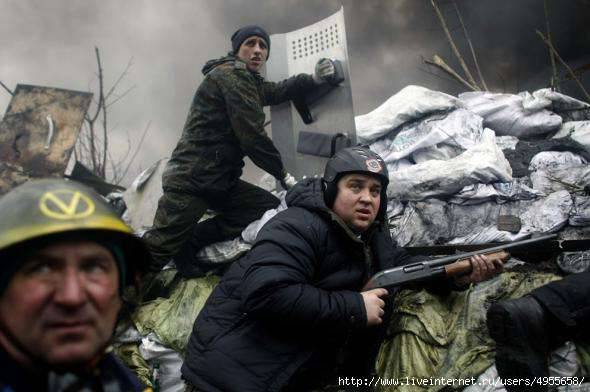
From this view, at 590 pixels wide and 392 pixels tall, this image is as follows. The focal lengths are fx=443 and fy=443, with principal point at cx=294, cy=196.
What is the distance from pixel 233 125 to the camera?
3.13m

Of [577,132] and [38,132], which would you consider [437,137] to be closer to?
[577,132]

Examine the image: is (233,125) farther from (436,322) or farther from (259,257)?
(436,322)

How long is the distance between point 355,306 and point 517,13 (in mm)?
6935

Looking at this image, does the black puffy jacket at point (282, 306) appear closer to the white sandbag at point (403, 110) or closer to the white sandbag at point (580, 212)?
the white sandbag at point (580, 212)

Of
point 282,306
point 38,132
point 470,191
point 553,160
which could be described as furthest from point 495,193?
point 38,132

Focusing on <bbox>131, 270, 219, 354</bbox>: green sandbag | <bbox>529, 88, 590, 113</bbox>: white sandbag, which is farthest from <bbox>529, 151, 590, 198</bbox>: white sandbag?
<bbox>131, 270, 219, 354</bbox>: green sandbag

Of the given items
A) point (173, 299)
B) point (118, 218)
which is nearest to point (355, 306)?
point (118, 218)

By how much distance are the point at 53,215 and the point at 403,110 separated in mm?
3192

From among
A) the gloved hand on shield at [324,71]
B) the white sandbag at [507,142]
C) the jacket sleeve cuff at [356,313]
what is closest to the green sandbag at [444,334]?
the jacket sleeve cuff at [356,313]

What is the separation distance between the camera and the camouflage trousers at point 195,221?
3.02 meters

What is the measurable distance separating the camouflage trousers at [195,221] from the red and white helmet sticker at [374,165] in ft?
4.38

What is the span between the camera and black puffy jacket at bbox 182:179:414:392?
1851mm

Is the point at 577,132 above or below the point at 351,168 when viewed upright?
above

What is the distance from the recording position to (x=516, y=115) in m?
3.82
